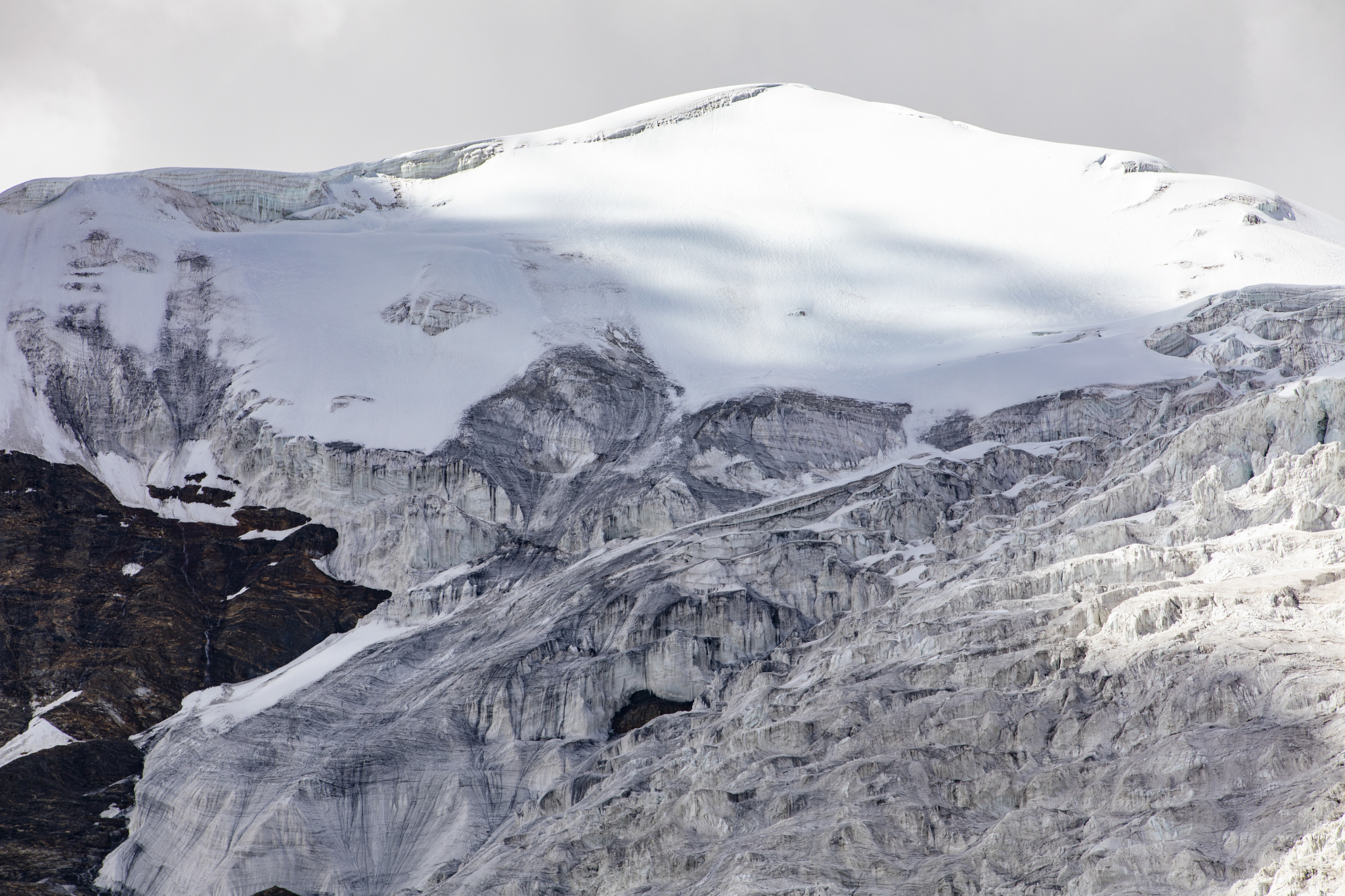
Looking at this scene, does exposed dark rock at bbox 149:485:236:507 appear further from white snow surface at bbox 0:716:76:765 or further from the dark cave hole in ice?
the dark cave hole in ice

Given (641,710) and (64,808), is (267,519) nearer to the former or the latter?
(64,808)

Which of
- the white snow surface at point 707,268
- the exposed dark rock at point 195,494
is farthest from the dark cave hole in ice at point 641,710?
the exposed dark rock at point 195,494

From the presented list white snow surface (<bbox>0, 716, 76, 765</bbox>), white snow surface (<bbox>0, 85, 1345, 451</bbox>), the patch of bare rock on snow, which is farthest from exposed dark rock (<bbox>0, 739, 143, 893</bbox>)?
white snow surface (<bbox>0, 85, 1345, 451</bbox>)

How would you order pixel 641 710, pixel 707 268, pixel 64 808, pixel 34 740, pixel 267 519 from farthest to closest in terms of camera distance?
pixel 707 268
pixel 267 519
pixel 34 740
pixel 64 808
pixel 641 710

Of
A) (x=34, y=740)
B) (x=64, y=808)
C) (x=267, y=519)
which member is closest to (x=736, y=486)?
(x=267, y=519)

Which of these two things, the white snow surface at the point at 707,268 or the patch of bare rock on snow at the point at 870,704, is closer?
the patch of bare rock on snow at the point at 870,704

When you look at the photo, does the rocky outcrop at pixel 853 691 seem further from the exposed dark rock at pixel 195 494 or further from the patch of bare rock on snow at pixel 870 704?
the exposed dark rock at pixel 195 494
